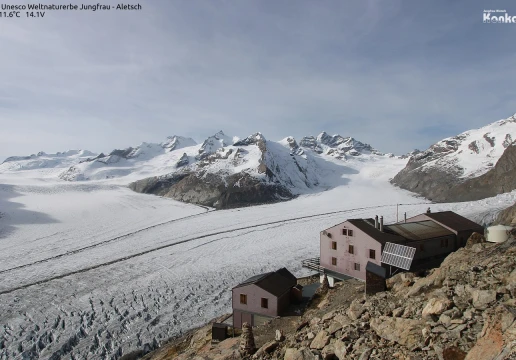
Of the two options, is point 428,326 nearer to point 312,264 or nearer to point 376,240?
point 376,240

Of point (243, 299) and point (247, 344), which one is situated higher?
point (247, 344)

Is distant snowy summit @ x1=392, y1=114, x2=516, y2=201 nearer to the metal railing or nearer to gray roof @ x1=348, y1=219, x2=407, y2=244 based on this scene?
the metal railing

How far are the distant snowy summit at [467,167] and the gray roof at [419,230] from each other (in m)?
61.0

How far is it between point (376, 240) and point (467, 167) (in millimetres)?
95418

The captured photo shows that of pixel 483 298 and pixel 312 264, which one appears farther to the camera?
pixel 312 264

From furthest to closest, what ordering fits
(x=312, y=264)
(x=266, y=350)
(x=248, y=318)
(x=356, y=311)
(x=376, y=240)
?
1. (x=312, y=264)
2. (x=376, y=240)
3. (x=248, y=318)
4. (x=266, y=350)
5. (x=356, y=311)

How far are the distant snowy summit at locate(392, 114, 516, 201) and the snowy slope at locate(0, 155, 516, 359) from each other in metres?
20.2

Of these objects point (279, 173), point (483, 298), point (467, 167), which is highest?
point (467, 167)

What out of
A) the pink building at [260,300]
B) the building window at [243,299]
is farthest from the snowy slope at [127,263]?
the building window at [243,299]

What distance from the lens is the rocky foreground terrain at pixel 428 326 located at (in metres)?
6.73

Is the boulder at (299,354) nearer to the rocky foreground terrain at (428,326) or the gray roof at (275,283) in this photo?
the rocky foreground terrain at (428,326)

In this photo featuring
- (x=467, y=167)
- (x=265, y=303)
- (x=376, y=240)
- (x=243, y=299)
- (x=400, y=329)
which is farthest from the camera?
(x=467, y=167)

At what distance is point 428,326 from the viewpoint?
26.8 feet

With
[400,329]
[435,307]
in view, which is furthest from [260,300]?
[435,307]
